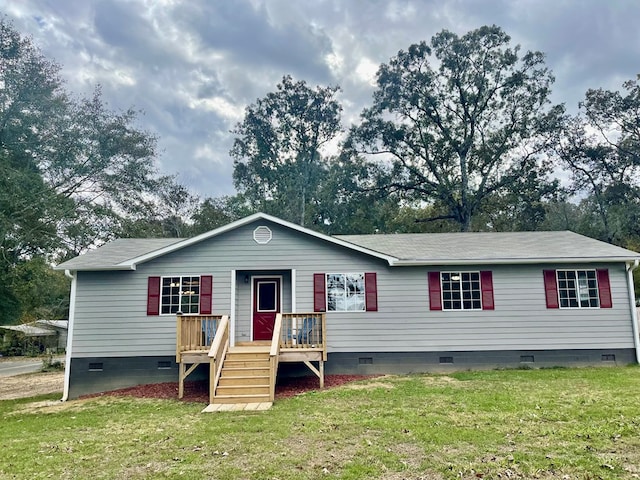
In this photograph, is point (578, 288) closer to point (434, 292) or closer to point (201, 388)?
point (434, 292)

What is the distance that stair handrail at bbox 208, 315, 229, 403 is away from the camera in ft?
26.1

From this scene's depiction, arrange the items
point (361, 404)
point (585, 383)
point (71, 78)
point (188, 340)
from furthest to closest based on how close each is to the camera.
A: point (71, 78)
point (188, 340)
point (585, 383)
point (361, 404)

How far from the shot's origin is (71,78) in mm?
17391

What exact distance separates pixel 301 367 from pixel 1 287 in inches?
640

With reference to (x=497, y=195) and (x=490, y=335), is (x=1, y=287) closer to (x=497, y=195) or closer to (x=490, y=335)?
(x=490, y=335)

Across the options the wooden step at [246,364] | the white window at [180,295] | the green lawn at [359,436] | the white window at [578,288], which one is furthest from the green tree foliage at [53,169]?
the white window at [578,288]

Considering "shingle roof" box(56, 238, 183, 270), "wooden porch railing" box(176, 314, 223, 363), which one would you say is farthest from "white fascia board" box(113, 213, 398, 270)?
"wooden porch railing" box(176, 314, 223, 363)

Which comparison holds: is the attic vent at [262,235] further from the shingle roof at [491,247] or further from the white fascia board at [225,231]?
the shingle roof at [491,247]

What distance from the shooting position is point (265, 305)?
1088 centimetres

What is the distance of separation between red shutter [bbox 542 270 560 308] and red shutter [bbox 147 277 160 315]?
9806 millimetres

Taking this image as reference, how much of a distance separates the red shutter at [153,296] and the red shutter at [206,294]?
107 centimetres

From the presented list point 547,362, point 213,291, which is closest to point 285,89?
point 213,291

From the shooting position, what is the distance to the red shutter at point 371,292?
10484mm

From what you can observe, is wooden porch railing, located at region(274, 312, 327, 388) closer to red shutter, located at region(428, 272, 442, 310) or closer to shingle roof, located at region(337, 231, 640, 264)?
shingle roof, located at region(337, 231, 640, 264)
